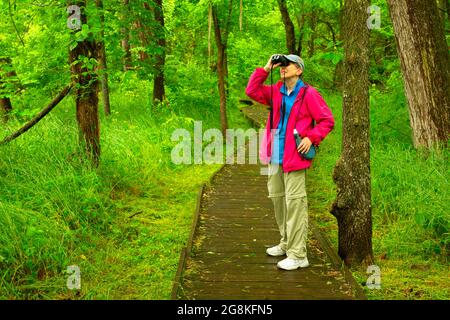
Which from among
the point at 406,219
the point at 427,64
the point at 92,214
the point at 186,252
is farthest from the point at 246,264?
the point at 427,64

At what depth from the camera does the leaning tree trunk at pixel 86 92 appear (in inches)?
278

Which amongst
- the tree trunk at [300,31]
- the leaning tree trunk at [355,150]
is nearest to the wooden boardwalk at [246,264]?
the leaning tree trunk at [355,150]

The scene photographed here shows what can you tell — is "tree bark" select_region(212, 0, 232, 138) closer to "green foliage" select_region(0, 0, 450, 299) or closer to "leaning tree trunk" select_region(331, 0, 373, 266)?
"green foliage" select_region(0, 0, 450, 299)

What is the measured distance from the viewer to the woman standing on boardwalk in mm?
4777

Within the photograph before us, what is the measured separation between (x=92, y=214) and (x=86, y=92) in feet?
6.93

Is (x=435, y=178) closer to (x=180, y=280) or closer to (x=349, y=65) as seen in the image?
(x=349, y=65)

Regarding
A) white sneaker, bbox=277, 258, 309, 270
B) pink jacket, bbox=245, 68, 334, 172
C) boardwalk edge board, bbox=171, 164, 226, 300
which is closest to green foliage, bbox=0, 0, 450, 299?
boardwalk edge board, bbox=171, 164, 226, 300

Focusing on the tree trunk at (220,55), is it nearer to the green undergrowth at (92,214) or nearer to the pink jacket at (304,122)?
the green undergrowth at (92,214)

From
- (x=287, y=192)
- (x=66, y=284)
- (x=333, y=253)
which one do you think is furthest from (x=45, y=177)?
(x=333, y=253)

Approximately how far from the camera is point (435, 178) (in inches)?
256

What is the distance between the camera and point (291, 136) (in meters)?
4.86

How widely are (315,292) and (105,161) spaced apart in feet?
15.4

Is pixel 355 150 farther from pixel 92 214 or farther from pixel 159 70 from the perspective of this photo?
pixel 159 70

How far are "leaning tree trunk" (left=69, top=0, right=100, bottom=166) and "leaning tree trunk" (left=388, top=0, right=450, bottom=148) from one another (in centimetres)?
535
